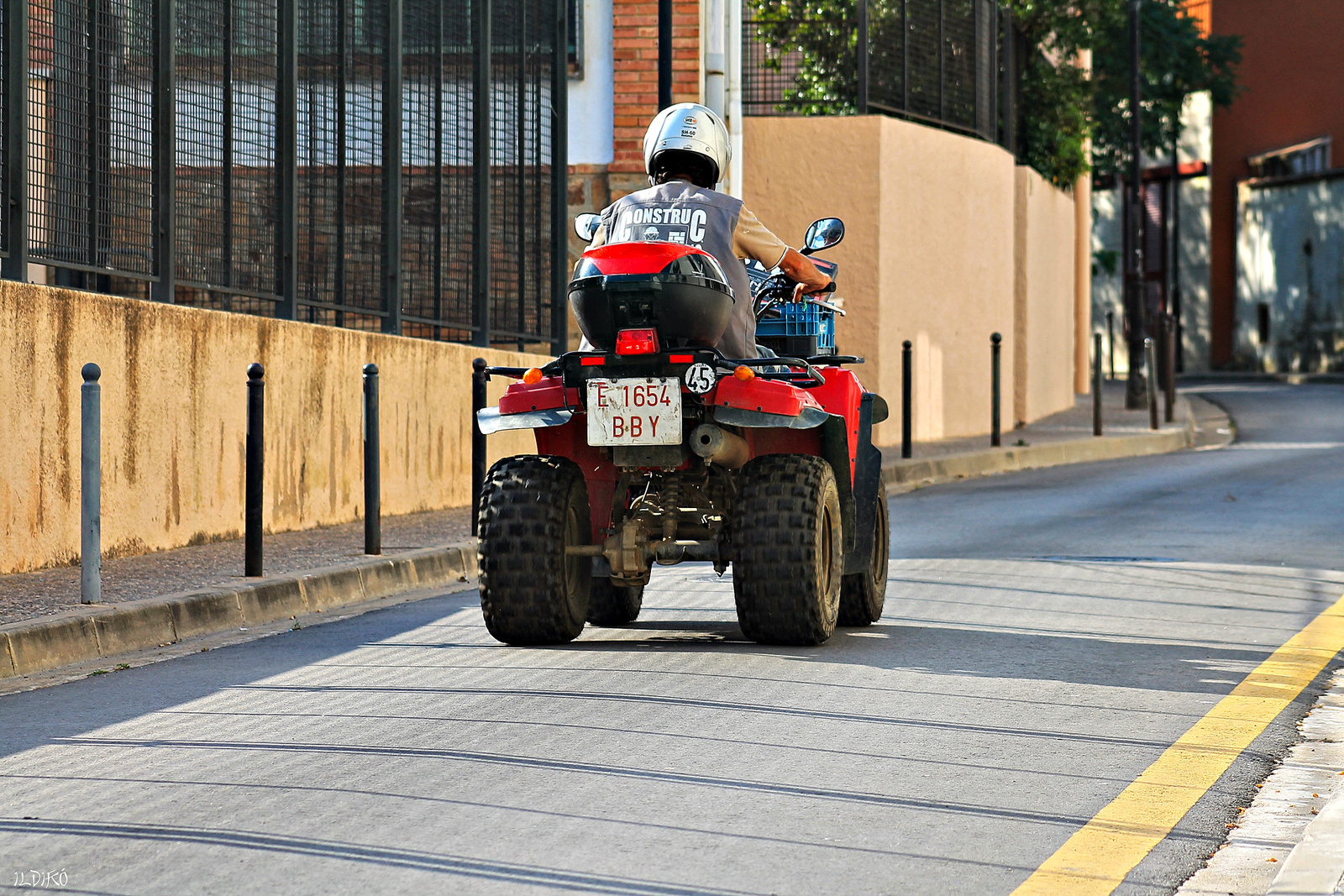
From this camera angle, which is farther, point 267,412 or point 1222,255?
point 1222,255

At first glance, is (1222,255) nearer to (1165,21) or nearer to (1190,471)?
(1165,21)

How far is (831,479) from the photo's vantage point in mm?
7277

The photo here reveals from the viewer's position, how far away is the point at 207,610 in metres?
8.23

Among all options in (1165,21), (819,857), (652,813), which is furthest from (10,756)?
(1165,21)

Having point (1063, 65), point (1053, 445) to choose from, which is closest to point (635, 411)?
point (1053, 445)

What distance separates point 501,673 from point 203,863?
8.81ft

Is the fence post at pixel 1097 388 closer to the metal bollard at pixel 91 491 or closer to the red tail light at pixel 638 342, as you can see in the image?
the red tail light at pixel 638 342

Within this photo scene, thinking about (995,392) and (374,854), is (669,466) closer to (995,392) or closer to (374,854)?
(374,854)

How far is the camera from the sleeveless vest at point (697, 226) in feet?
23.9

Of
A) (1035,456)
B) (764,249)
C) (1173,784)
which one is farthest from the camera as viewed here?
(1035,456)

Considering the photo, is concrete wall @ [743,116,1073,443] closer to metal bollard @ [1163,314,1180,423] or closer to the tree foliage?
the tree foliage

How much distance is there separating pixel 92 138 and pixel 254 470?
7.30 feet

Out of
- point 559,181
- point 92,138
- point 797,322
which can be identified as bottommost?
point 797,322

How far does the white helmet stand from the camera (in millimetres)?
7516
